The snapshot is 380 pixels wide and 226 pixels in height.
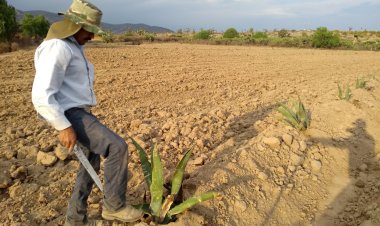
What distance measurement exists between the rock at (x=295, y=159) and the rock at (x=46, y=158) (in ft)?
8.73

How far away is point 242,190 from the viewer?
11.6 ft

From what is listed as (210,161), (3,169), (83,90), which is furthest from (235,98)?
(83,90)

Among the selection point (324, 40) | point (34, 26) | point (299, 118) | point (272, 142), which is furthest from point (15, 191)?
point (324, 40)

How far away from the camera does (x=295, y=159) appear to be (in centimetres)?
422

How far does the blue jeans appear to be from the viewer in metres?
2.66

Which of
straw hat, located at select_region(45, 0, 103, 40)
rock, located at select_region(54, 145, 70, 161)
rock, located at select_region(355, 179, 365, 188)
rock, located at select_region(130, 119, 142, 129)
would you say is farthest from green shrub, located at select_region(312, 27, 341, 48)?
straw hat, located at select_region(45, 0, 103, 40)

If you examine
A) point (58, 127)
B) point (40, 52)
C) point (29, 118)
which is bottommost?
point (29, 118)

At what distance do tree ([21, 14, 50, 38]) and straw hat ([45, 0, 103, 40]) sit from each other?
782 inches

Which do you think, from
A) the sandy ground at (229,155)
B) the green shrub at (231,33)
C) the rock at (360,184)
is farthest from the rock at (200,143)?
the green shrub at (231,33)

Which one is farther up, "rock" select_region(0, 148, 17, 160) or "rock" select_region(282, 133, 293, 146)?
"rock" select_region(282, 133, 293, 146)

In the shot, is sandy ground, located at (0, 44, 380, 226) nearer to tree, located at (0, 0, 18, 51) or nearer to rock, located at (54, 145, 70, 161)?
rock, located at (54, 145, 70, 161)

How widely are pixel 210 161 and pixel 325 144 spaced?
5.17 feet

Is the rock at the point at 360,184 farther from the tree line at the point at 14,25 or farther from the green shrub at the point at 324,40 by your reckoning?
the green shrub at the point at 324,40

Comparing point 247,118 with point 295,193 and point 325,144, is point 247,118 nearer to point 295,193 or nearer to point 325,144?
point 325,144
